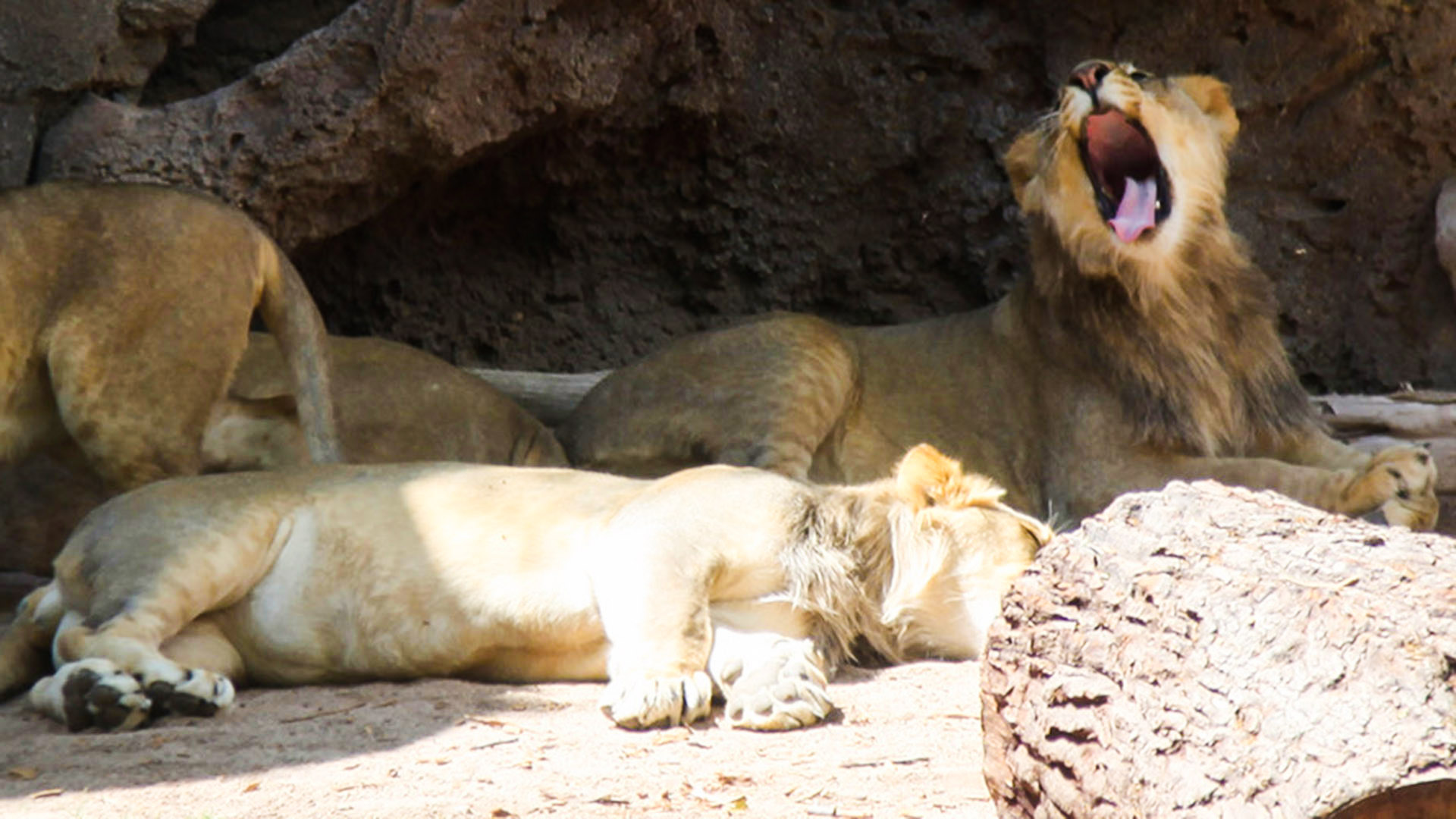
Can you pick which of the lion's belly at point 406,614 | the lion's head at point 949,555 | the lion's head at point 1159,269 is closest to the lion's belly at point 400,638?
the lion's belly at point 406,614

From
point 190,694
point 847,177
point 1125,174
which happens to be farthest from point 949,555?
point 847,177

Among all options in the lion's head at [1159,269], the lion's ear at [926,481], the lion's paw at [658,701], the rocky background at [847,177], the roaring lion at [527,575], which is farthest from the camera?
the rocky background at [847,177]

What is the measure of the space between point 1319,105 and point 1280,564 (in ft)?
18.5

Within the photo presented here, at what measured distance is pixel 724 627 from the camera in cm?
450

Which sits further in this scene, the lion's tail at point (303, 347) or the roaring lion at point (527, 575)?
the lion's tail at point (303, 347)

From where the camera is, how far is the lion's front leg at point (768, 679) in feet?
13.4

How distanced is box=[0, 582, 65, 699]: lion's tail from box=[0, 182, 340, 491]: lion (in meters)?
1.07

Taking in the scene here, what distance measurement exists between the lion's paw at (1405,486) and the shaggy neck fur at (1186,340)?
60 cm

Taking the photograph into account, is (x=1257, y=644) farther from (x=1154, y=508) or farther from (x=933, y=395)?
(x=933, y=395)

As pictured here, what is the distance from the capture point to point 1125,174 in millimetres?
6664

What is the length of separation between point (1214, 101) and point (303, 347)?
3385mm

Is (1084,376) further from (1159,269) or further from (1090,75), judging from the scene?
(1090,75)

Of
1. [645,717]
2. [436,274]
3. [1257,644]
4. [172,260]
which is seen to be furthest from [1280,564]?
[436,274]

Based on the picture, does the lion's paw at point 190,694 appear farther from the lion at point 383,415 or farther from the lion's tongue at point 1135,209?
the lion's tongue at point 1135,209
